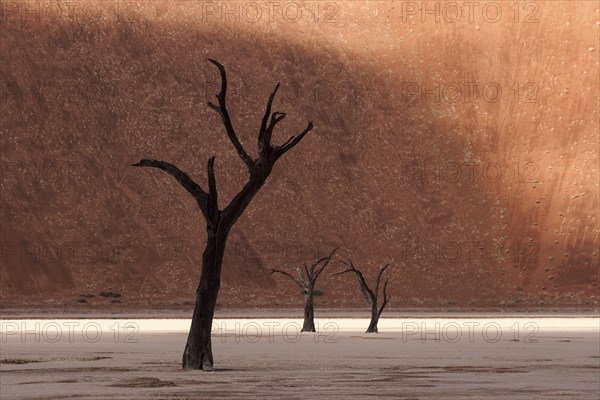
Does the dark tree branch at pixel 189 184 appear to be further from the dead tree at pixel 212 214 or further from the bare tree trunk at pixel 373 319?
the bare tree trunk at pixel 373 319

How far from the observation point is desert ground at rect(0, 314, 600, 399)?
19.9 metres

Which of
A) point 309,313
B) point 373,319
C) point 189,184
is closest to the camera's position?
point 189,184

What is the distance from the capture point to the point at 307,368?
26844 mm

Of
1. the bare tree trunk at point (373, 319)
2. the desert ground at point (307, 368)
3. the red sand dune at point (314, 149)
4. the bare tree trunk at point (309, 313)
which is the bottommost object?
the desert ground at point (307, 368)

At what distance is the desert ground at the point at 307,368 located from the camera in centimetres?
1988

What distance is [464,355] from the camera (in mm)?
33250

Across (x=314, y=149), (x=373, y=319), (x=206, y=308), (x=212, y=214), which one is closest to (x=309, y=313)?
(x=373, y=319)

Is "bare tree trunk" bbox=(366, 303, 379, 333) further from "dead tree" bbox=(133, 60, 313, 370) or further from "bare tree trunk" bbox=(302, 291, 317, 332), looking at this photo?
"dead tree" bbox=(133, 60, 313, 370)

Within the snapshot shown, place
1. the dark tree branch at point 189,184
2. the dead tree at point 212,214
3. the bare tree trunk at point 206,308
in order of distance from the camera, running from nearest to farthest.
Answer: the dark tree branch at point 189,184 < the dead tree at point 212,214 < the bare tree trunk at point 206,308

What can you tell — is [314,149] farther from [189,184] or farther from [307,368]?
[189,184]

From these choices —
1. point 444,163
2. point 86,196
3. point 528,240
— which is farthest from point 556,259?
point 86,196

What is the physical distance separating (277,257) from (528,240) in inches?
921

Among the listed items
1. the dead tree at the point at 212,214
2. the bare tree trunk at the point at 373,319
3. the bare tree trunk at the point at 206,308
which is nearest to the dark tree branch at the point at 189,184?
the dead tree at the point at 212,214

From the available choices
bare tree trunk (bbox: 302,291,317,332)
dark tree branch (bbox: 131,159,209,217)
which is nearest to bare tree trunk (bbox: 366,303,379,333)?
bare tree trunk (bbox: 302,291,317,332)
